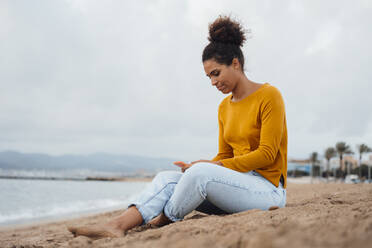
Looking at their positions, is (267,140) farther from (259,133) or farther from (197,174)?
(197,174)

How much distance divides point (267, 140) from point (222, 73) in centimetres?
64

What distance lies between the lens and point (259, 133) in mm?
2414

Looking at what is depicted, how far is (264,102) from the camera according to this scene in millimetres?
2328

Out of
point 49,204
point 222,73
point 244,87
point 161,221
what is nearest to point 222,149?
point 244,87

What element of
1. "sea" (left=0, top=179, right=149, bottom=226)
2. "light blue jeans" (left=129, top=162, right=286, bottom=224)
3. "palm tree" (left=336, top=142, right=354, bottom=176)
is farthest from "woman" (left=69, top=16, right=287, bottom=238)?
"palm tree" (left=336, top=142, right=354, bottom=176)

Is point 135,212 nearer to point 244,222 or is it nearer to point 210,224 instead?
point 210,224

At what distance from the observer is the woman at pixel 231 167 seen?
2.09 metres

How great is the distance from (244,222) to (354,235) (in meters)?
0.75

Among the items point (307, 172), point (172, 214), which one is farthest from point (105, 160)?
point (172, 214)

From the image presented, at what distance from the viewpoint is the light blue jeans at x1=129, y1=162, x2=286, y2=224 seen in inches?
82.1

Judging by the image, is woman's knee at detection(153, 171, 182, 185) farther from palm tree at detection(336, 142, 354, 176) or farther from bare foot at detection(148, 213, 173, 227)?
palm tree at detection(336, 142, 354, 176)

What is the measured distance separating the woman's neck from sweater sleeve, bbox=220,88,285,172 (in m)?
A: 0.22

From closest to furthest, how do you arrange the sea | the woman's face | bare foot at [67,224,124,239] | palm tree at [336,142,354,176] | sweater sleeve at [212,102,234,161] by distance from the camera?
bare foot at [67,224,124,239] → the woman's face → sweater sleeve at [212,102,234,161] → the sea → palm tree at [336,142,354,176]

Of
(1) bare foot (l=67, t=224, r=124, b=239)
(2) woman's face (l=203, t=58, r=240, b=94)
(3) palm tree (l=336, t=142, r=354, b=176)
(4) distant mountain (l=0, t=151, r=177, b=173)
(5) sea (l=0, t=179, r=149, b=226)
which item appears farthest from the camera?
(4) distant mountain (l=0, t=151, r=177, b=173)
